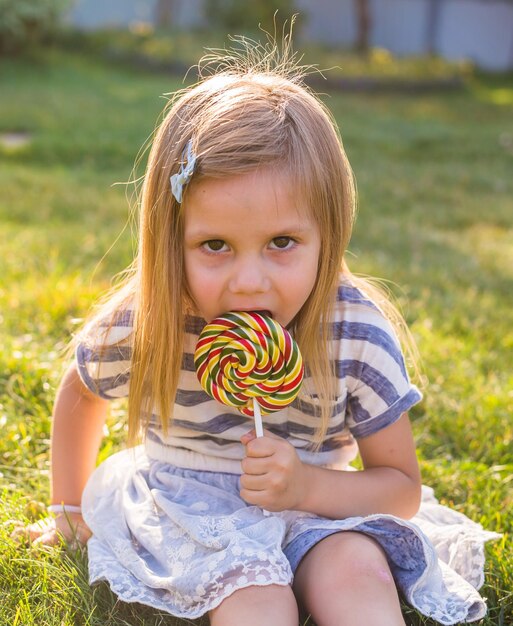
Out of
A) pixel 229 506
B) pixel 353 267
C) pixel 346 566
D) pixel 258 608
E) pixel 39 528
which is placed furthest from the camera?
pixel 353 267

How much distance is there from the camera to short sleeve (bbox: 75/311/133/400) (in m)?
2.17

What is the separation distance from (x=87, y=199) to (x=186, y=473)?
11.7 ft

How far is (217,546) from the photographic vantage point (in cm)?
192

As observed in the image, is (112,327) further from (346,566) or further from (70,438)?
(346,566)

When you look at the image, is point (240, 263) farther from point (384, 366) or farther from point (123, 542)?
point (123, 542)

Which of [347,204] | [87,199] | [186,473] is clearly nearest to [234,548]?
[186,473]

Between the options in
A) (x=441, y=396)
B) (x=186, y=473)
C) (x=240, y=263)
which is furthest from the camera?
(x=441, y=396)

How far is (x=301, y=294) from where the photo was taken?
197 centimetres

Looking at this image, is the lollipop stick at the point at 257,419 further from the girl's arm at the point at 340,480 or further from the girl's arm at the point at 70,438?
the girl's arm at the point at 70,438

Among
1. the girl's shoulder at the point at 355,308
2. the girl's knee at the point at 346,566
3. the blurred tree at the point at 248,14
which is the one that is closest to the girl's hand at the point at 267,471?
the girl's knee at the point at 346,566

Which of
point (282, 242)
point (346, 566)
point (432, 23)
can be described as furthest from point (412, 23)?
point (346, 566)

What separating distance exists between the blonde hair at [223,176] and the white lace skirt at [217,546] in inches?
7.3

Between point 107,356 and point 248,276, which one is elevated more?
point 248,276

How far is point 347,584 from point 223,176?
0.89 meters
